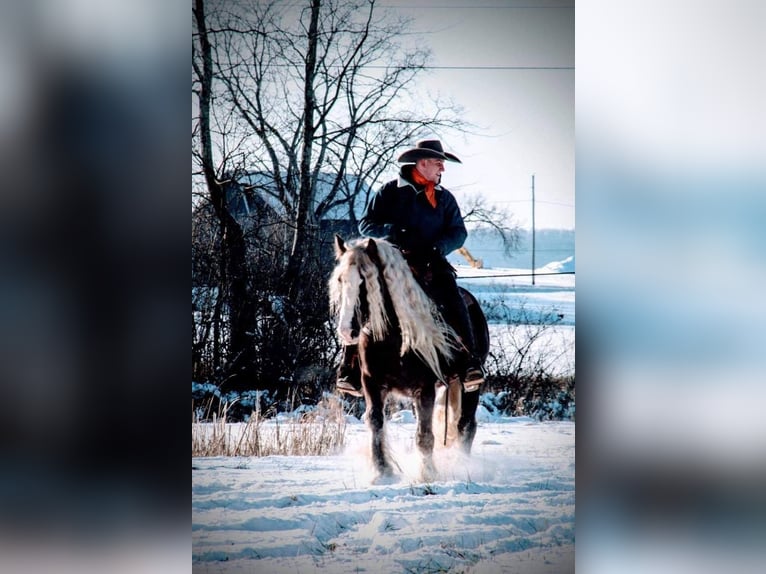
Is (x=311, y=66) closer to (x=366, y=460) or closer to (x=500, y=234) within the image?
(x=500, y=234)

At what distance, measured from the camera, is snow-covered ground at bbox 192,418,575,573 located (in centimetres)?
383

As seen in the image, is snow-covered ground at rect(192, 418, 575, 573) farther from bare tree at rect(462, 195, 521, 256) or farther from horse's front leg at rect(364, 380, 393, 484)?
bare tree at rect(462, 195, 521, 256)

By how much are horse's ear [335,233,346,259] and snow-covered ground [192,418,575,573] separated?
87 cm

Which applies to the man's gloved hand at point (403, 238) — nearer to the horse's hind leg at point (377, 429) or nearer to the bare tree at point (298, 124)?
the bare tree at point (298, 124)

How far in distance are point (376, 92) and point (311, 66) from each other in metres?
0.36

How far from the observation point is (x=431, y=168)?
3.87 meters

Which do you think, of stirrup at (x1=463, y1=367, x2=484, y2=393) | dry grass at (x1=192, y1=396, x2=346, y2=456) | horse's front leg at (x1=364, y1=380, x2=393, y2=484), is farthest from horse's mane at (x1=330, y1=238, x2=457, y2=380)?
dry grass at (x1=192, y1=396, x2=346, y2=456)

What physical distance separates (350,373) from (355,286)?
448 millimetres

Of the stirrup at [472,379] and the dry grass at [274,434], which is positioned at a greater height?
the stirrup at [472,379]

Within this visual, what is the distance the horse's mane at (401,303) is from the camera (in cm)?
379

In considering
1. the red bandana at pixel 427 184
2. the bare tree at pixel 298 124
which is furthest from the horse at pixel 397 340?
the red bandana at pixel 427 184

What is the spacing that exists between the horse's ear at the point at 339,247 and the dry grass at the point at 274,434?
731 millimetres

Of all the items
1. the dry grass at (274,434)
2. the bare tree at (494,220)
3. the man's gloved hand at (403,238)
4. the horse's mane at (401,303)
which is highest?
the bare tree at (494,220)
